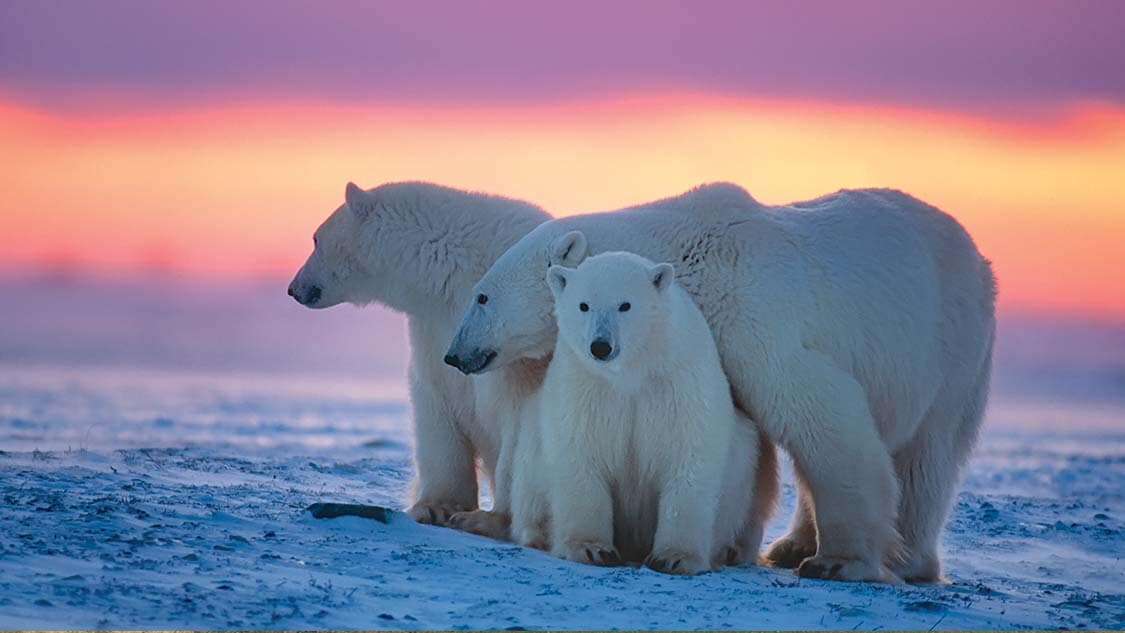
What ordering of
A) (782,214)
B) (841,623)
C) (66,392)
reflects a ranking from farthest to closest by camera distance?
(66,392), (782,214), (841,623)

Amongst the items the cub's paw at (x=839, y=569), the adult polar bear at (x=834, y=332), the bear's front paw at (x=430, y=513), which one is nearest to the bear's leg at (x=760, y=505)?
the adult polar bear at (x=834, y=332)

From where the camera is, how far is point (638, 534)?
7816 millimetres

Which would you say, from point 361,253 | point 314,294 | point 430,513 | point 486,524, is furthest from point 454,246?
point 486,524

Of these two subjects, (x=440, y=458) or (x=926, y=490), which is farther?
(x=440, y=458)

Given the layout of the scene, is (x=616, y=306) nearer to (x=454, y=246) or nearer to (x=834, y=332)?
(x=834, y=332)

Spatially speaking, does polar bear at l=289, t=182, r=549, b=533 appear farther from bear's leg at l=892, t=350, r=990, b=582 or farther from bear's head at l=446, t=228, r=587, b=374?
bear's leg at l=892, t=350, r=990, b=582

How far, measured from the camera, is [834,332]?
27.0 feet

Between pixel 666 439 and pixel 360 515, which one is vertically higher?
pixel 666 439

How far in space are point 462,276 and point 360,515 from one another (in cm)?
178

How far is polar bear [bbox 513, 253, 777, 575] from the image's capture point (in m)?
7.29

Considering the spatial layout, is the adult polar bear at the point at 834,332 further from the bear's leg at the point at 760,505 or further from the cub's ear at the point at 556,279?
the cub's ear at the point at 556,279

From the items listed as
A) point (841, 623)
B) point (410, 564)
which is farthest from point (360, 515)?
point (841, 623)

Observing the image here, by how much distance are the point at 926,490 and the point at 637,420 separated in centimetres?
227

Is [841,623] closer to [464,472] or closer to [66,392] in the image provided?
[464,472]
